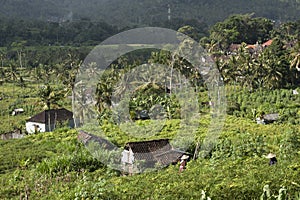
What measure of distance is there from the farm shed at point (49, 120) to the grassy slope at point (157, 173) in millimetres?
5233

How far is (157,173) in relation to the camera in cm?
1116

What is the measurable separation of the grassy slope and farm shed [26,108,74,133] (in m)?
5.23

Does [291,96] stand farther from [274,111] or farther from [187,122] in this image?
[187,122]

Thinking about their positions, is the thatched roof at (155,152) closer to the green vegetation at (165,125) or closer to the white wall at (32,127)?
the green vegetation at (165,125)

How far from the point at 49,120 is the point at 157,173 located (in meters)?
20.7

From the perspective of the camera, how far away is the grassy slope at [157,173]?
625 cm

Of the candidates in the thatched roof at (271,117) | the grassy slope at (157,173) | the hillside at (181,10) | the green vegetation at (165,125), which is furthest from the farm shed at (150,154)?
the hillside at (181,10)

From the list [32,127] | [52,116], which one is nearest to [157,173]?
[52,116]

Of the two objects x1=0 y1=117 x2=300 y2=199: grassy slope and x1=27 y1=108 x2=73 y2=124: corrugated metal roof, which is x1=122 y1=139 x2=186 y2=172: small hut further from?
x1=27 y1=108 x2=73 y2=124: corrugated metal roof

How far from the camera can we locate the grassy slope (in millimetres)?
6250

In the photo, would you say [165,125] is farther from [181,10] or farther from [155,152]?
[181,10]

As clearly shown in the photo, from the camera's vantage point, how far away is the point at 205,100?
34.7 meters

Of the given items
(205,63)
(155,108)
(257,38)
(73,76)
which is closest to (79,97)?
(73,76)

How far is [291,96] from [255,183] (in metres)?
28.6
